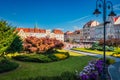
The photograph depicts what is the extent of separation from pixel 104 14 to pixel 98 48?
4404cm

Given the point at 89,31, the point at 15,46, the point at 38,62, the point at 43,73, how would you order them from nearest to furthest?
1. the point at 43,73
2. the point at 38,62
3. the point at 15,46
4. the point at 89,31

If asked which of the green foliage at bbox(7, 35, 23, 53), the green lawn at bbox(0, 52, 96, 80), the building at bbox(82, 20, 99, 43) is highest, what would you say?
the building at bbox(82, 20, 99, 43)

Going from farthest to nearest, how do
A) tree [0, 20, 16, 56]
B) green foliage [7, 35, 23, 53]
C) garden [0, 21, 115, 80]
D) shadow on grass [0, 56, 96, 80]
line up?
green foliage [7, 35, 23, 53]
tree [0, 20, 16, 56]
garden [0, 21, 115, 80]
shadow on grass [0, 56, 96, 80]

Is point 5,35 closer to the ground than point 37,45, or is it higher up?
higher up

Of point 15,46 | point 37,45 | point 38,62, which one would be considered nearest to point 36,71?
point 38,62

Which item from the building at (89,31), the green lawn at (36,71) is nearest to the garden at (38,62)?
the green lawn at (36,71)

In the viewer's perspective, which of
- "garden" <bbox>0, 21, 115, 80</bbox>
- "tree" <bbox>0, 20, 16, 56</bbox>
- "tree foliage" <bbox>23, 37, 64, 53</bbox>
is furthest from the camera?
"tree foliage" <bbox>23, 37, 64, 53</bbox>

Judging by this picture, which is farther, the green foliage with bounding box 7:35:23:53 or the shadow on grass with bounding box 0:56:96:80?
the green foliage with bounding box 7:35:23:53

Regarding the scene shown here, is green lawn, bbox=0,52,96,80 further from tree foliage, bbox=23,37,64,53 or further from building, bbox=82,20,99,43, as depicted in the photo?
building, bbox=82,20,99,43

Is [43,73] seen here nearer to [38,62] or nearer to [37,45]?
[38,62]

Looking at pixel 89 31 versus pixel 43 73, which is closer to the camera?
pixel 43 73

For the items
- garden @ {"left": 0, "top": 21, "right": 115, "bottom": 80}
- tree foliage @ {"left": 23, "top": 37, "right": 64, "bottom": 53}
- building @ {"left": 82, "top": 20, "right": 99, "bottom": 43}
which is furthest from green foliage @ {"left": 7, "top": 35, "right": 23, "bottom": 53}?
building @ {"left": 82, "top": 20, "right": 99, "bottom": 43}

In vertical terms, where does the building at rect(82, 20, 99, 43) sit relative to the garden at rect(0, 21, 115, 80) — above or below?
above

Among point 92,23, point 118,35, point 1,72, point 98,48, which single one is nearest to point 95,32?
point 92,23
